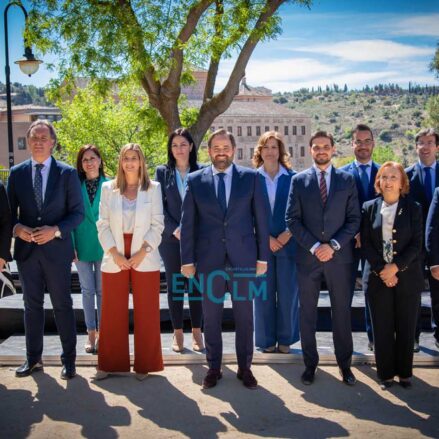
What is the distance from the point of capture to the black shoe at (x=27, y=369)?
541 cm

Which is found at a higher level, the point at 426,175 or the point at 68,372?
the point at 426,175

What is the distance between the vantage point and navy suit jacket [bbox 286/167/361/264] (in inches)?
202

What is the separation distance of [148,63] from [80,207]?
6.98 meters

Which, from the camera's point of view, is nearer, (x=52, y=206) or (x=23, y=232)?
(x=23, y=232)

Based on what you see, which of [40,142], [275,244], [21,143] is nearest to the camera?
[40,142]

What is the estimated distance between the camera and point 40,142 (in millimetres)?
5375

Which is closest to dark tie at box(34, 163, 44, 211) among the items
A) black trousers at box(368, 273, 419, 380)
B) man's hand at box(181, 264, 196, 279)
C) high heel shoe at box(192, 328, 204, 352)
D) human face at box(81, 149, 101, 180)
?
human face at box(81, 149, 101, 180)

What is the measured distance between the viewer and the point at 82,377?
537 centimetres

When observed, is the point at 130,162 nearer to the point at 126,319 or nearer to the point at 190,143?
the point at 190,143

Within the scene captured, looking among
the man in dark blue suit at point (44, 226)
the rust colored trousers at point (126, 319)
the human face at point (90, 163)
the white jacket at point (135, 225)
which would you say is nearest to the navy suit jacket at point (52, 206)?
the man in dark blue suit at point (44, 226)

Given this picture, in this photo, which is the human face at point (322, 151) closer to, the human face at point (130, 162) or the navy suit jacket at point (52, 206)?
the human face at point (130, 162)

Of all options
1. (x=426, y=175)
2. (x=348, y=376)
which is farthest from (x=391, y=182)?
(x=348, y=376)

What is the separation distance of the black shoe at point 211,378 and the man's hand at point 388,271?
1584 mm

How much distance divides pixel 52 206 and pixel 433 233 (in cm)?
336
